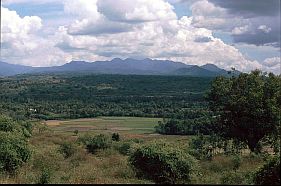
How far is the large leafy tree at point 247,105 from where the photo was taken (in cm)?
2761

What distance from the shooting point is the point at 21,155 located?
2472 centimetres

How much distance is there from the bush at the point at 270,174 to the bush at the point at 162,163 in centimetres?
430

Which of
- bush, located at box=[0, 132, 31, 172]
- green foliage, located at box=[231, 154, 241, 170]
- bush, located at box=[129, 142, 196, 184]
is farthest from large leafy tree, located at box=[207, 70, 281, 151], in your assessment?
bush, located at box=[0, 132, 31, 172]

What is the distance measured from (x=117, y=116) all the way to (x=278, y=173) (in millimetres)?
136558

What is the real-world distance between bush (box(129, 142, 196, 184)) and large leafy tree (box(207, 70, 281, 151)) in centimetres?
849

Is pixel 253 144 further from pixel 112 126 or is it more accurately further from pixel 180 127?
pixel 112 126

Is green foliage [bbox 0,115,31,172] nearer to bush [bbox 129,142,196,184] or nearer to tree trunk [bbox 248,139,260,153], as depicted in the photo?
bush [bbox 129,142,196,184]

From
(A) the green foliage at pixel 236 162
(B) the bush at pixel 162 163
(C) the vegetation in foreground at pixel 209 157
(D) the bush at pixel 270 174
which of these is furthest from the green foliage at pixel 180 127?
(D) the bush at pixel 270 174

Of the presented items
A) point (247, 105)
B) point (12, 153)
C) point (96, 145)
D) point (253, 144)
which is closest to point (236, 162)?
point (247, 105)

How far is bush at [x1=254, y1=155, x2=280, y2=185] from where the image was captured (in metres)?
14.4

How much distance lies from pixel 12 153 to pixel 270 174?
46.5 ft

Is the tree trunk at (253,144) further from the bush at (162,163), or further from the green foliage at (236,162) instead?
the bush at (162,163)

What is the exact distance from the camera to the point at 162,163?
65.6 feet

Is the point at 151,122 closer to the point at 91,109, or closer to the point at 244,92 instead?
the point at 91,109
